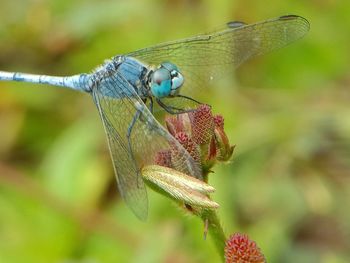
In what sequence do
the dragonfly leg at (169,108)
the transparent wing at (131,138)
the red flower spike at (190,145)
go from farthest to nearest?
the dragonfly leg at (169,108)
the transparent wing at (131,138)
the red flower spike at (190,145)

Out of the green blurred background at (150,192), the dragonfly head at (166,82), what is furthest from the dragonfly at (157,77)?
the green blurred background at (150,192)

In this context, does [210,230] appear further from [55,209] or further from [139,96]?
[55,209]

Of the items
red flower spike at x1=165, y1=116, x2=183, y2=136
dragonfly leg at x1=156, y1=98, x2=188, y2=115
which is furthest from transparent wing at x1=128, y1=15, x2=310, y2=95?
red flower spike at x1=165, y1=116, x2=183, y2=136

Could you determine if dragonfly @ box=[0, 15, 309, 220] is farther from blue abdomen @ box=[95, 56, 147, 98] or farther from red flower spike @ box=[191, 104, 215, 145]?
red flower spike @ box=[191, 104, 215, 145]

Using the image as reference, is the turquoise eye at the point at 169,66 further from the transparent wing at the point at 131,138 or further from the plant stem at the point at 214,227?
the plant stem at the point at 214,227

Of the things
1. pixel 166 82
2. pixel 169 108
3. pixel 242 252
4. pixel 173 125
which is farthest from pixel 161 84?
pixel 242 252

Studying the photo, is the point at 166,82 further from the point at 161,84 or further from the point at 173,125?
the point at 173,125
